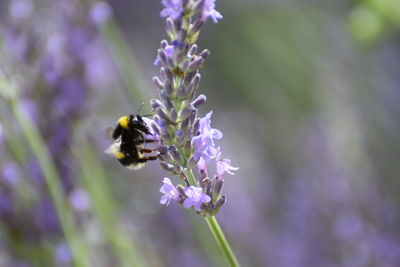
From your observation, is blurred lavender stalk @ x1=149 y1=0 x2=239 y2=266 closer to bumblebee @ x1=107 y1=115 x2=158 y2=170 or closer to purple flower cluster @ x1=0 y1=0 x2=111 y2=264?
bumblebee @ x1=107 y1=115 x2=158 y2=170

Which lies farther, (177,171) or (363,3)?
(363,3)

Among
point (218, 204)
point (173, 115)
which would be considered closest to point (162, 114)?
point (173, 115)

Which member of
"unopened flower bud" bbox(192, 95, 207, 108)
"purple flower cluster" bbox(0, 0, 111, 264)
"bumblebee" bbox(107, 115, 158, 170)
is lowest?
"unopened flower bud" bbox(192, 95, 207, 108)

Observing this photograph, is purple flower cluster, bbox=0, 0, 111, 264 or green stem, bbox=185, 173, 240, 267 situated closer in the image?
green stem, bbox=185, 173, 240, 267

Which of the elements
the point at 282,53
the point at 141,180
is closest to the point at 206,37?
the point at 282,53

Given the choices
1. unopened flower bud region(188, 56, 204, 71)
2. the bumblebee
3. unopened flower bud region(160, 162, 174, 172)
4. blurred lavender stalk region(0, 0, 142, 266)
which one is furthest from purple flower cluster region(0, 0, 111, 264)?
unopened flower bud region(188, 56, 204, 71)

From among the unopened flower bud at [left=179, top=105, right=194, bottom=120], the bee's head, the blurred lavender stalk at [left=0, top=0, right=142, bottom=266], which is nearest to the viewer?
the unopened flower bud at [left=179, top=105, right=194, bottom=120]

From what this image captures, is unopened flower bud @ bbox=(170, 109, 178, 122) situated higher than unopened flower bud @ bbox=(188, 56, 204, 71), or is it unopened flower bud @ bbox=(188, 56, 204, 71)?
unopened flower bud @ bbox=(188, 56, 204, 71)

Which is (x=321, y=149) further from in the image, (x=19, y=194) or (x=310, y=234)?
(x=19, y=194)

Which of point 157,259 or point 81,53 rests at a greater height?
point 81,53
